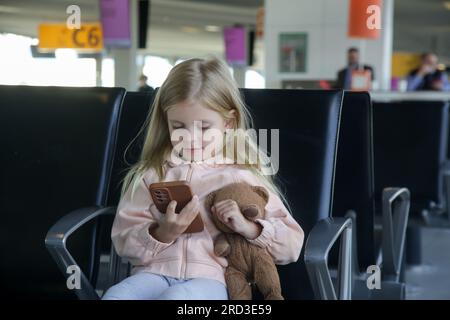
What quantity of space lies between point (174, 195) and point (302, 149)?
490 mm

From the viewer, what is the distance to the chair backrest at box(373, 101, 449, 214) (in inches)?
121

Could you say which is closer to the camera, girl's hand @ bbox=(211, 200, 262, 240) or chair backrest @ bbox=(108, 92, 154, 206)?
girl's hand @ bbox=(211, 200, 262, 240)

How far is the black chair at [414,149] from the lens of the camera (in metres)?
3.06

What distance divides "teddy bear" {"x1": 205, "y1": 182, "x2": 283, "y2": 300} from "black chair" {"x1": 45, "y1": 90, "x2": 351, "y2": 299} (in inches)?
10.6

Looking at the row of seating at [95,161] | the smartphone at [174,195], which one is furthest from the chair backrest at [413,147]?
the smartphone at [174,195]

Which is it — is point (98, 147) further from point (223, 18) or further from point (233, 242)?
point (223, 18)

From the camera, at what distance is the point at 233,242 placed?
4.77 ft

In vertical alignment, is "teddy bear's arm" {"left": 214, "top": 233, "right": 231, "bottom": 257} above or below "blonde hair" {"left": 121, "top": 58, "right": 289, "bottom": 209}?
below

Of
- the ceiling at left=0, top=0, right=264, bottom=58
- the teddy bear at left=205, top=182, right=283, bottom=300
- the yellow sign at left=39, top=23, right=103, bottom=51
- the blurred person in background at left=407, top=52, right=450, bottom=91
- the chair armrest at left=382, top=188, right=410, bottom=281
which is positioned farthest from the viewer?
the ceiling at left=0, top=0, right=264, bottom=58

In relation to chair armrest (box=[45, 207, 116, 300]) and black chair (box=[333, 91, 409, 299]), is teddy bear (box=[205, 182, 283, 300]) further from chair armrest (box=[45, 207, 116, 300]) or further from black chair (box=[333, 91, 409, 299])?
black chair (box=[333, 91, 409, 299])

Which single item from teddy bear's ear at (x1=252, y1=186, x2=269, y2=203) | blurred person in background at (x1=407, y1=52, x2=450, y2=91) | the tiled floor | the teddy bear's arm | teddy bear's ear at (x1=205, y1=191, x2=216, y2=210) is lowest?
the tiled floor

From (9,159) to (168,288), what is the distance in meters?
0.70

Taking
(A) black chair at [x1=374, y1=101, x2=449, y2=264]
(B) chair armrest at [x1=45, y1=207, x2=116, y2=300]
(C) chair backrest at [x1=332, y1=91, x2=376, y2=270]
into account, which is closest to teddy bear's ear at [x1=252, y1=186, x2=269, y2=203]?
(B) chair armrest at [x1=45, y1=207, x2=116, y2=300]

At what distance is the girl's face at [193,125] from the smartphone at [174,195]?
16 centimetres
